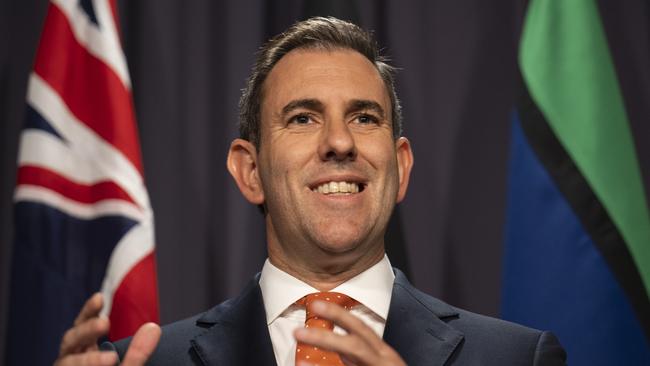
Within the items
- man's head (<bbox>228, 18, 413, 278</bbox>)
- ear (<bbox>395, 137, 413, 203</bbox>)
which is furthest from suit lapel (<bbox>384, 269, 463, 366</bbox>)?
ear (<bbox>395, 137, 413, 203</bbox>)

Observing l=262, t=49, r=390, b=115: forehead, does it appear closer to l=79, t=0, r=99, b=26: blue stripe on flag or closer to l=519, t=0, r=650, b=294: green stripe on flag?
l=519, t=0, r=650, b=294: green stripe on flag

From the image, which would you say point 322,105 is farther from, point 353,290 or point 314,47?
point 353,290

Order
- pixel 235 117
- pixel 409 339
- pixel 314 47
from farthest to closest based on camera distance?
pixel 235 117 < pixel 314 47 < pixel 409 339

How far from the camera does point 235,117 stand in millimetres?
2689

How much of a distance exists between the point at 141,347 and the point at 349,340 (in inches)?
10.9

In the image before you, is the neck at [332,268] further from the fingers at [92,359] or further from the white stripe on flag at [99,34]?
the white stripe on flag at [99,34]

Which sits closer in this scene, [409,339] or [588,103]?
[409,339]

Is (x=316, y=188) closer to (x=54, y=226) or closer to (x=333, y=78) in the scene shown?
(x=333, y=78)

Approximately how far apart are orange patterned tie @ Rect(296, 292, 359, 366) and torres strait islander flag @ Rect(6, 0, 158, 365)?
0.90m

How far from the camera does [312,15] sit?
2.51m

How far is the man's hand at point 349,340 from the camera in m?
1.10

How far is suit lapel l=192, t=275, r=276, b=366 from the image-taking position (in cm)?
151

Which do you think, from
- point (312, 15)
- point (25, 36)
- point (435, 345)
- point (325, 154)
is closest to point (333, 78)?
point (325, 154)

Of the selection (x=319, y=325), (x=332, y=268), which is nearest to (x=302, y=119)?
(x=332, y=268)
